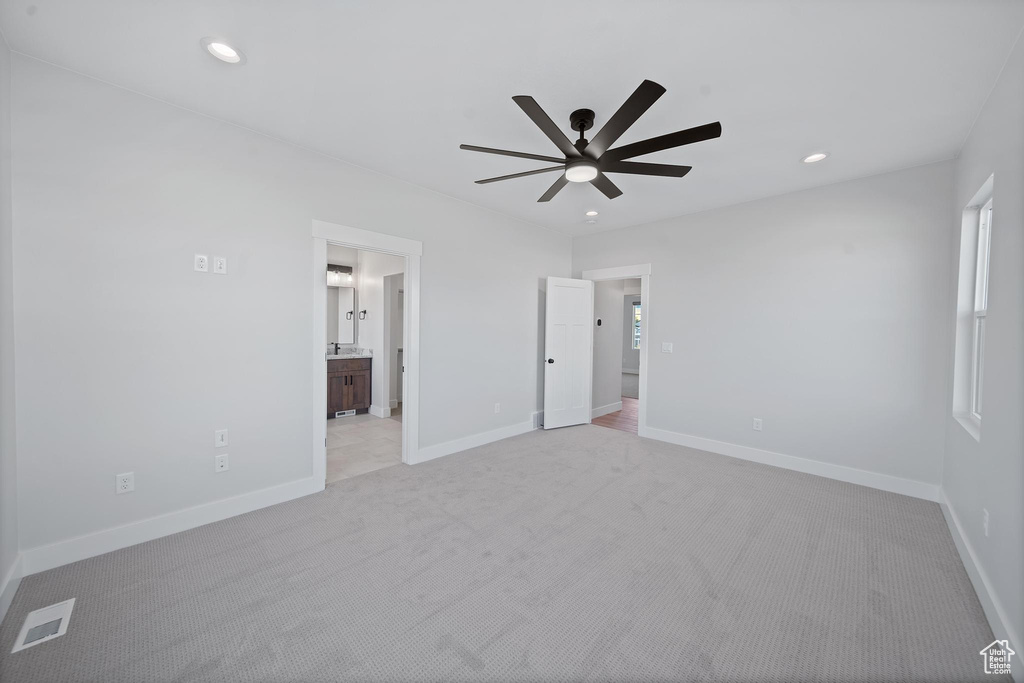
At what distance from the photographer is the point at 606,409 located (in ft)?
20.6

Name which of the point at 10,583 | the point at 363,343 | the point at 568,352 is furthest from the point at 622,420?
the point at 10,583

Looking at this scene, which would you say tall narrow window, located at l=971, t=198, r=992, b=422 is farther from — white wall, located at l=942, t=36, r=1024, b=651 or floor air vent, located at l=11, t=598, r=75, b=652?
floor air vent, located at l=11, t=598, r=75, b=652

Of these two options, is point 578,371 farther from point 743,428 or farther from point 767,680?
point 767,680

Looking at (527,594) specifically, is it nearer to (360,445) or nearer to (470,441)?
(470,441)

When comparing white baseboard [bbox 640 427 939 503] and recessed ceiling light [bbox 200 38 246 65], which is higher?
recessed ceiling light [bbox 200 38 246 65]

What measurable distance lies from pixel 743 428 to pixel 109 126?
5.53 m

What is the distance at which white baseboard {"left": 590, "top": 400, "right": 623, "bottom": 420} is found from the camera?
6.00 meters

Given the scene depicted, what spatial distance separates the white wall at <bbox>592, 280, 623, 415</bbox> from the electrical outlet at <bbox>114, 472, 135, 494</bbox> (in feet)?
16.7

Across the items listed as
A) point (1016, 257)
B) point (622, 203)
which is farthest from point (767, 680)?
point (622, 203)

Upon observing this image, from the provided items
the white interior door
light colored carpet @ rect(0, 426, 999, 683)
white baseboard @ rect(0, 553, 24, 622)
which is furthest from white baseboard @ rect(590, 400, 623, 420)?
white baseboard @ rect(0, 553, 24, 622)

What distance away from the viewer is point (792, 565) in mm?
2229

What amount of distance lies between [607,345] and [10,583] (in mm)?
6055

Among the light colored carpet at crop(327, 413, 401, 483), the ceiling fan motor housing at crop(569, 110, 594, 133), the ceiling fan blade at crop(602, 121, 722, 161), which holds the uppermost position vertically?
the ceiling fan motor housing at crop(569, 110, 594, 133)

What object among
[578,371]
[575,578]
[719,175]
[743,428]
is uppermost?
[719,175]
